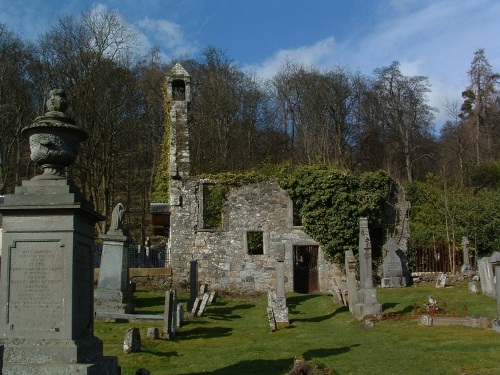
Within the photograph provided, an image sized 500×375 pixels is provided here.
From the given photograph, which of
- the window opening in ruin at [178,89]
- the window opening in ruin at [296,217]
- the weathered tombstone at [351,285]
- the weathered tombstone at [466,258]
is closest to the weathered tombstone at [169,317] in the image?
the weathered tombstone at [351,285]

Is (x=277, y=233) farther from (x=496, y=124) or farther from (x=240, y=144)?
(x=496, y=124)

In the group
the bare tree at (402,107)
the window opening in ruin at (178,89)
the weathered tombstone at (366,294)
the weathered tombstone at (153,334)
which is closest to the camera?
the weathered tombstone at (153,334)

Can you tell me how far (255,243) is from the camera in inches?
1007

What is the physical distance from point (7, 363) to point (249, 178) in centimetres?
1870

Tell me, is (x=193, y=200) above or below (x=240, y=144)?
below

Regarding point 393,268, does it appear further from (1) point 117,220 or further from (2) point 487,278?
(1) point 117,220

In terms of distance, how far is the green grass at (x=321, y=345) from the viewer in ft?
31.9

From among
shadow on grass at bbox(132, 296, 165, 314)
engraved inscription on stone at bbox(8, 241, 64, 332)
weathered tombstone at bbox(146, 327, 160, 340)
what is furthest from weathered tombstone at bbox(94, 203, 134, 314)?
engraved inscription on stone at bbox(8, 241, 64, 332)

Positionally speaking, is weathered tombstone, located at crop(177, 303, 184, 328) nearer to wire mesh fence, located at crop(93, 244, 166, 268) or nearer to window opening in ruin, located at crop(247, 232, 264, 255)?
window opening in ruin, located at crop(247, 232, 264, 255)

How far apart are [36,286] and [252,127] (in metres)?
34.4

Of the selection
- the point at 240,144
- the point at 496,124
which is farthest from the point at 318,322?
the point at 496,124

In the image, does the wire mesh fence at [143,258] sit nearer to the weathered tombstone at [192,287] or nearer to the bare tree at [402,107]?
the weathered tombstone at [192,287]

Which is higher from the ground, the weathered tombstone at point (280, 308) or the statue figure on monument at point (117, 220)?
the statue figure on monument at point (117, 220)

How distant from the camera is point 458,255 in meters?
26.5
